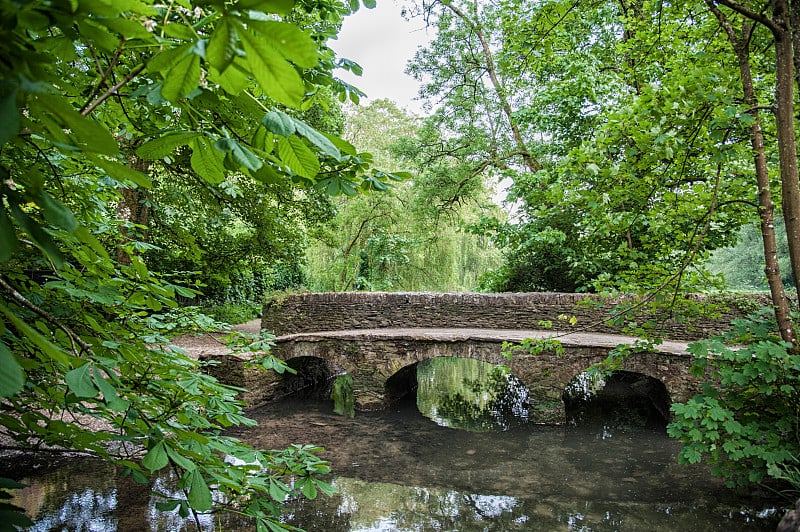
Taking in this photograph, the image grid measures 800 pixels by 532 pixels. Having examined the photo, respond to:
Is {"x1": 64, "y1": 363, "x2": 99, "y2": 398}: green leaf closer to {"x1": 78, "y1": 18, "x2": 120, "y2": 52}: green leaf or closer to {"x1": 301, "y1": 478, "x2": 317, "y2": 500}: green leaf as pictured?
{"x1": 78, "y1": 18, "x2": 120, "y2": 52}: green leaf

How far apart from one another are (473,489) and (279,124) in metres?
6.17

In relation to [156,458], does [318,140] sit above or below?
above

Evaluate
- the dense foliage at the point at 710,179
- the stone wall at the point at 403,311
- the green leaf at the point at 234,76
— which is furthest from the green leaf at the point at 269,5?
the stone wall at the point at 403,311

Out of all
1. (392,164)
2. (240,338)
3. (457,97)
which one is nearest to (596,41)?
(457,97)

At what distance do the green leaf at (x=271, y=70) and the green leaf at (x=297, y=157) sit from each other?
0.85ft

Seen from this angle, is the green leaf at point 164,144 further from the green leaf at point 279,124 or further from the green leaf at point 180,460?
the green leaf at point 180,460

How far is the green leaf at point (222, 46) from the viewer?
61 centimetres

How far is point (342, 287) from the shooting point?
47.6ft

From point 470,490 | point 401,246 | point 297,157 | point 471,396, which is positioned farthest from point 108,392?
point 401,246

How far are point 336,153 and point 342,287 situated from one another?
45.1 ft

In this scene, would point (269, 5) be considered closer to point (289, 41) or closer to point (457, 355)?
point (289, 41)

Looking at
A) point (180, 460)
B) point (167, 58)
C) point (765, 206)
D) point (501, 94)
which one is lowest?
point (180, 460)

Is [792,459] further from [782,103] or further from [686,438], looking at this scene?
[782,103]

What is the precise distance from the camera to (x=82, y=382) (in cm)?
103
